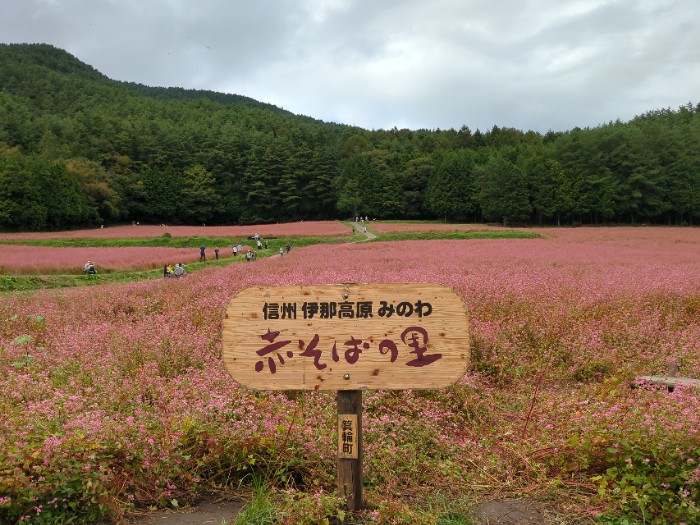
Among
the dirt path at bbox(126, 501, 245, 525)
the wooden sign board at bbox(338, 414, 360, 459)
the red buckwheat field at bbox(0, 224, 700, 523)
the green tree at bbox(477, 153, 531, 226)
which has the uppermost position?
the green tree at bbox(477, 153, 531, 226)

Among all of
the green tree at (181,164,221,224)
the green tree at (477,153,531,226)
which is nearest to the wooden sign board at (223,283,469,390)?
the green tree at (477,153,531,226)

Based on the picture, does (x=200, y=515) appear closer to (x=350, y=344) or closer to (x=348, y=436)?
(x=348, y=436)

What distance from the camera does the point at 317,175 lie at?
83500 mm

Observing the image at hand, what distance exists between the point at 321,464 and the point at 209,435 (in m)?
0.96

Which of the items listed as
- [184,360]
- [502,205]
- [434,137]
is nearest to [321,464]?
[184,360]

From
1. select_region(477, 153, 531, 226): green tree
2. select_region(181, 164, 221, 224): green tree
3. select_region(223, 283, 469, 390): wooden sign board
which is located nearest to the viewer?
select_region(223, 283, 469, 390): wooden sign board

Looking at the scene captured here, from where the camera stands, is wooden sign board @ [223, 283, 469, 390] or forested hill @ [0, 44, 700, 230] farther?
forested hill @ [0, 44, 700, 230]

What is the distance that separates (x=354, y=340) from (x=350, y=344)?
1.6 inches

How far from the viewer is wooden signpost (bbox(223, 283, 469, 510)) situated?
10.7 ft

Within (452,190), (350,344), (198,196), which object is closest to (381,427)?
(350,344)

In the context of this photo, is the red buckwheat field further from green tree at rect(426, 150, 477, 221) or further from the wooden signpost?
green tree at rect(426, 150, 477, 221)

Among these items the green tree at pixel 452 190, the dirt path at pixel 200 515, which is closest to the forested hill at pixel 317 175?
the green tree at pixel 452 190

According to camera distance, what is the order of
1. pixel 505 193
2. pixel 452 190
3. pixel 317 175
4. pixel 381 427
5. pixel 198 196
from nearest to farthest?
pixel 381 427 < pixel 505 193 < pixel 452 190 < pixel 198 196 < pixel 317 175

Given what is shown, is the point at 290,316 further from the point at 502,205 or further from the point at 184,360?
the point at 502,205
